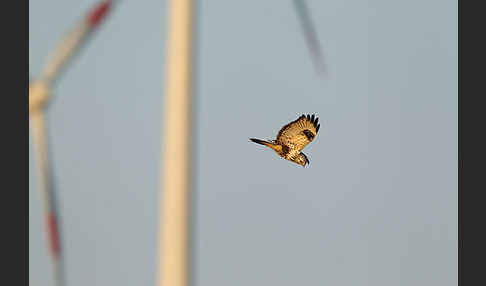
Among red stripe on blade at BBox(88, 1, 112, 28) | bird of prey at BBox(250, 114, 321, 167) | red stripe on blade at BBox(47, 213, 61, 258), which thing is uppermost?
red stripe on blade at BBox(88, 1, 112, 28)

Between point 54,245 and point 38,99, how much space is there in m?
2.78

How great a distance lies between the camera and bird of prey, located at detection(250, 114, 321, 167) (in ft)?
47.9

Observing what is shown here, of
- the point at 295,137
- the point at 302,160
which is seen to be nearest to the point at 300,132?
the point at 295,137

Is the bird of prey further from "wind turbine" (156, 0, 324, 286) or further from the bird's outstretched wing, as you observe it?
"wind turbine" (156, 0, 324, 286)

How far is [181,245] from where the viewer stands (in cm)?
920

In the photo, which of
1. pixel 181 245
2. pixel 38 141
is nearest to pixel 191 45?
pixel 181 245

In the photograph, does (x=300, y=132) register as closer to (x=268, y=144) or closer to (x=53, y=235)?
(x=268, y=144)

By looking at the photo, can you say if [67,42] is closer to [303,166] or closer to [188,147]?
[188,147]

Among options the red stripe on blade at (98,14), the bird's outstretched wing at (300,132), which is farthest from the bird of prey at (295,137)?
the red stripe on blade at (98,14)

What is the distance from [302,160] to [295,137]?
0.72m

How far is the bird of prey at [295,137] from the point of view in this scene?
1460 cm

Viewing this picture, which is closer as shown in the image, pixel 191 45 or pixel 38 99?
pixel 191 45

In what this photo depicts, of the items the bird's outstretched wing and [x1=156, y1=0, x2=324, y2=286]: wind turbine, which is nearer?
[x1=156, y1=0, x2=324, y2=286]: wind turbine

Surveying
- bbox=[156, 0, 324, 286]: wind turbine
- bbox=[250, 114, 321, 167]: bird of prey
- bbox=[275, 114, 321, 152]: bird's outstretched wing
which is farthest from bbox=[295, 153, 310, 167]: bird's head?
bbox=[156, 0, 324, 286]: wind turbine
